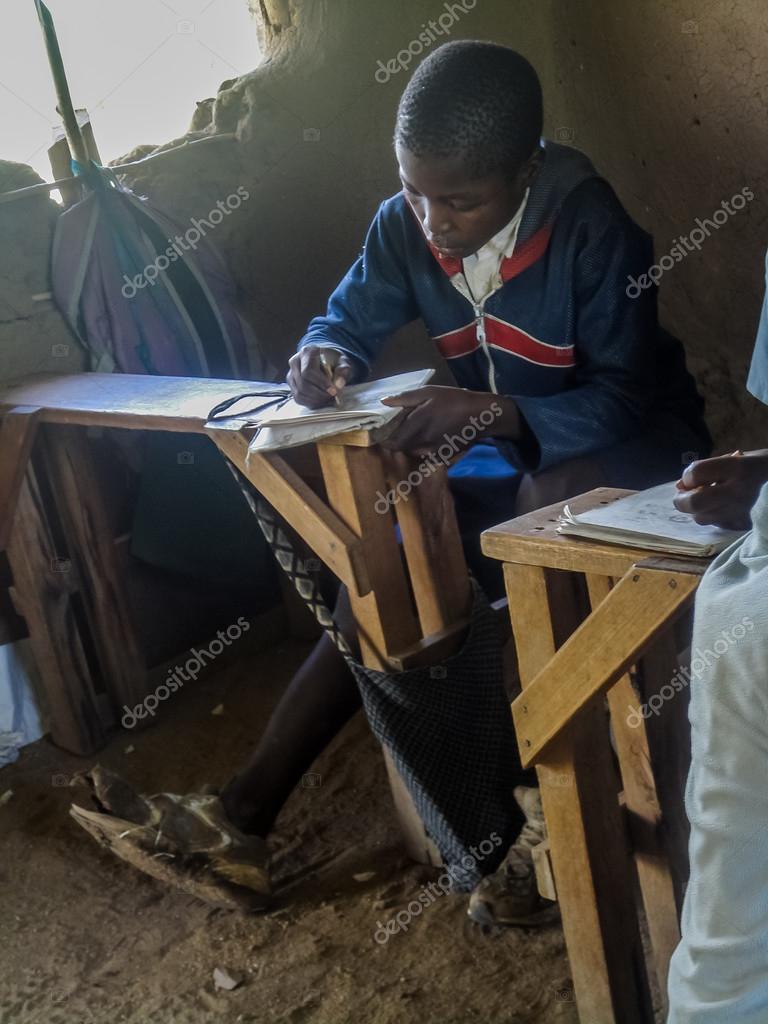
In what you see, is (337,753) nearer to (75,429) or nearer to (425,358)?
(75,429)

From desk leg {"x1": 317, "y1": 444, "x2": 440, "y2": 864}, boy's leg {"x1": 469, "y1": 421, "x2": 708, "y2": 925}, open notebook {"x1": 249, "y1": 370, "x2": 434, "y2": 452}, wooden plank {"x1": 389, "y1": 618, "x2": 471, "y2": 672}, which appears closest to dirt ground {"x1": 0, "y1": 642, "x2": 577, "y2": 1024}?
boy's leg {"x1": 469, "y1": 421, "x2": 708, "y2": 925}

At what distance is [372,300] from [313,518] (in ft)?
2.23

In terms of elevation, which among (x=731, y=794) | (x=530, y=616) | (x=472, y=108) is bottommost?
(x=731, y=794)

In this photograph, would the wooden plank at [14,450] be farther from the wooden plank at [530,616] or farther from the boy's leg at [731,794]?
the boy's leg at [731,794]

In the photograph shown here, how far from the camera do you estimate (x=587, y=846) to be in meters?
1.73

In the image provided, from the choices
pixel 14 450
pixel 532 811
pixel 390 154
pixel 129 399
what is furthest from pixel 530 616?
pixel 390 154

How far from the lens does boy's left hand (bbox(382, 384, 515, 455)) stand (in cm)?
197

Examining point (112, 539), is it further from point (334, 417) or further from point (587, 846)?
point (587, 846)

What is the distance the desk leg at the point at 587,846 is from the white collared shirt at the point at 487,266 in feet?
2.83

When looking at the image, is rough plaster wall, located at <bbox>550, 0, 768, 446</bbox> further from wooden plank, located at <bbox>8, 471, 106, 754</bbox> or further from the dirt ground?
wooden plank, located at <bbox>8, 471, 106, 754</bbox>

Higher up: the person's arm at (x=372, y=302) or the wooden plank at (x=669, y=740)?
the person's arm at (x=372, y=302)

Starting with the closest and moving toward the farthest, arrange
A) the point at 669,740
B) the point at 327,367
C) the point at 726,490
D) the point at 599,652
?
the point at 726,490
the point at 599,652
the point at 669,740
the point at 327,367

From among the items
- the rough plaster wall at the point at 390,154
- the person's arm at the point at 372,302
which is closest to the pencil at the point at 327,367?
the person's arm at the point at 372,302

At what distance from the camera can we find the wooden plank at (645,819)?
179 cm
